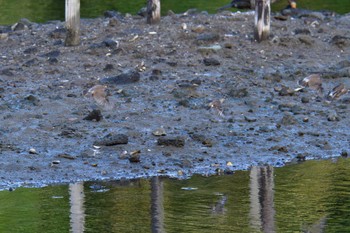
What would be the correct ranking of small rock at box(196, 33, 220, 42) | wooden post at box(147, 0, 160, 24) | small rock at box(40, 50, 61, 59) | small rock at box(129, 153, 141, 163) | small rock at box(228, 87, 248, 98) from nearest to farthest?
1. small rock at box(129, 153, 141, 163)
2. small rock at box(228, 87, 248, 98)
3. small rock at box(40, 50, 61, 59)
4. small rock at box(196, 33, 220, 42)
5. wooden post at box(147, 0, 160, 24)

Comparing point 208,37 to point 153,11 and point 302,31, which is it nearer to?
point 153,11

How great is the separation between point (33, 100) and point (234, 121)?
2332mm

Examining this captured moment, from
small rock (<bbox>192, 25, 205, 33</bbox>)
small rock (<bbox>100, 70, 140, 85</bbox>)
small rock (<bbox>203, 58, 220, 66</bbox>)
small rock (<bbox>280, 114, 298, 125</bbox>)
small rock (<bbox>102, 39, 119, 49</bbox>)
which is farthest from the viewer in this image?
small rock (<bbox>192, 25, 205, 33</bbox>)

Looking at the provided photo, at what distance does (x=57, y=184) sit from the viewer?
9555 mm

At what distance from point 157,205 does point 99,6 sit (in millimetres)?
16874

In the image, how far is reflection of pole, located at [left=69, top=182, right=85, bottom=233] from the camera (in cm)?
809

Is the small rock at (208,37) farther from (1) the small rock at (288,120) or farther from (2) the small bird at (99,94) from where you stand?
(1) the small rock at (288,120)

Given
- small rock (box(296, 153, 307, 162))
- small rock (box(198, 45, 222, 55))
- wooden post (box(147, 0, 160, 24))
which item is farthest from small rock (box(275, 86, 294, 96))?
wooden post (box(147, 0, 160, 24))

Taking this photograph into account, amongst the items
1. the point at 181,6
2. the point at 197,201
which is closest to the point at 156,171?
the point at 197,201

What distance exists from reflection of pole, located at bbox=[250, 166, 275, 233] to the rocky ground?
1.06ft

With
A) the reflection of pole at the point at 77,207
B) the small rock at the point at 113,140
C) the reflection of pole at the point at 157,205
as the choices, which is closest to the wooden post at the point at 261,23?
the small rock at the point at 113,140

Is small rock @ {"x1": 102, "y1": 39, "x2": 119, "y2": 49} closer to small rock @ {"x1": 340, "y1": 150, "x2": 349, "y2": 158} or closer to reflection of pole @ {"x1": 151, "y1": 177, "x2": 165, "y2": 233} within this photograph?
small rock @ {"x1": 340, "y1": 150, "x2": 349, "y2": 158}

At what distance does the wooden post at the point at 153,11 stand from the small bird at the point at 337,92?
3781 mm

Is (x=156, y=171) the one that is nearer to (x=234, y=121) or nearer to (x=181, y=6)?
(x=234, y=121)
